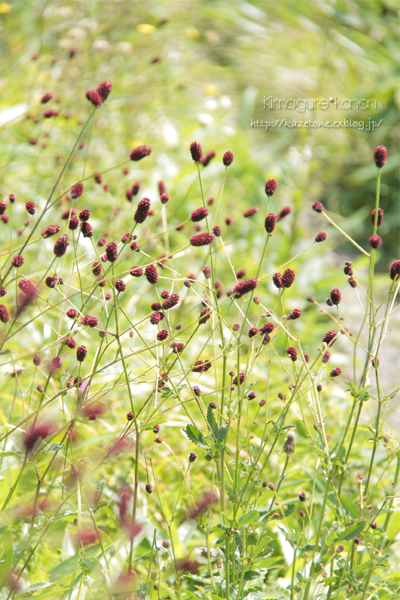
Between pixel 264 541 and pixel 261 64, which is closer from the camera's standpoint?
pixel 264 541

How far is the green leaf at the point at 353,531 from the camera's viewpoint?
899mm

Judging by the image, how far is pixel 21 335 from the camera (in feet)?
6.40

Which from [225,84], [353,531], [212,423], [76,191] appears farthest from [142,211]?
[225,84]

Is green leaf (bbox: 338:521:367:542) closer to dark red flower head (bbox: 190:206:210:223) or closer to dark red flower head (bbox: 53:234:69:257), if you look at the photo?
dark red flower head (bbox: 190:206:210:223)

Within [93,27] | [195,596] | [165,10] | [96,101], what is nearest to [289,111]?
[165,10]

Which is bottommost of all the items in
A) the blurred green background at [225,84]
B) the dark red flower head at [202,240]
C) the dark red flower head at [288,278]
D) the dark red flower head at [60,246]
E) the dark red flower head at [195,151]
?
the blurred green background at [225,84]

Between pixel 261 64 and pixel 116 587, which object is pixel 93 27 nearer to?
pixel 116 587

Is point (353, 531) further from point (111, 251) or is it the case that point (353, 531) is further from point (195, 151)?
point (195, 151)

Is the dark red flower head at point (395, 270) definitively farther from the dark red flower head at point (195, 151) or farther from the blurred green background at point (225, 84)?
the blurred green background at point (225, 84)

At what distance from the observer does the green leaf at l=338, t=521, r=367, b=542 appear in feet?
2.95

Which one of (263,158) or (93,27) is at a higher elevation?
(93,27)

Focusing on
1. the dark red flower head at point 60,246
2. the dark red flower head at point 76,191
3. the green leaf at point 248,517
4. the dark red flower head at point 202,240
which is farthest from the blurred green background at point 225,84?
the green leaf at point 248,517

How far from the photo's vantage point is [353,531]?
0.92 metres

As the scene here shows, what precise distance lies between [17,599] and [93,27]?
253cm
